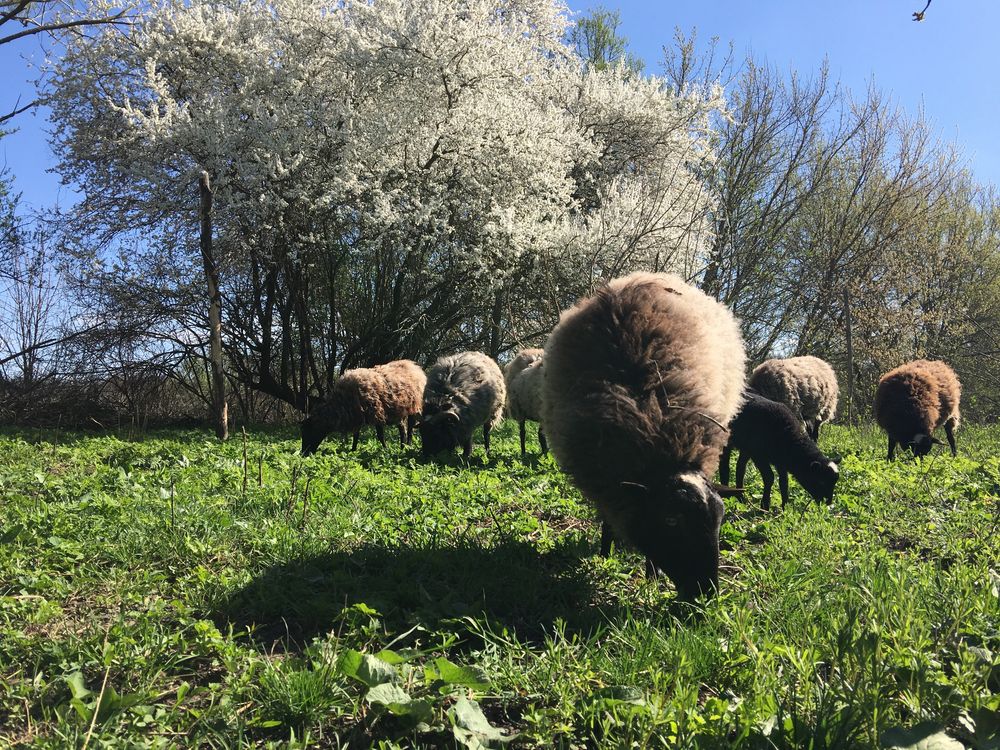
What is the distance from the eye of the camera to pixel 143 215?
1280 centimetres

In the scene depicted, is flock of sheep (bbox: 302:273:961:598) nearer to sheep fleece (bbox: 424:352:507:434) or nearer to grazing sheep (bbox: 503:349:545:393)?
sheep fleece (bbox: 424:352:507:434)

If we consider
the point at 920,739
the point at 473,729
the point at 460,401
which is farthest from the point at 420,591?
the point at 460,401

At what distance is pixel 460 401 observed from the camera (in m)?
9.64

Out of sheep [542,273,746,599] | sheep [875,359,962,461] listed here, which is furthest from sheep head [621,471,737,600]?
sheep [875,359,962,461]

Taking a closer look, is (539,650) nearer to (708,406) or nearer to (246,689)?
(246,689)

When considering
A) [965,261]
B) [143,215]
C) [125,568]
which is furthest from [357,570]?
[965,261]

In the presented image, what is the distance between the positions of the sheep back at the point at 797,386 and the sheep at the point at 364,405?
19.4 feet

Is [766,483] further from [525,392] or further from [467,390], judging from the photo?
[467,390]

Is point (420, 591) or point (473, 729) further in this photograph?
point (420, 591)

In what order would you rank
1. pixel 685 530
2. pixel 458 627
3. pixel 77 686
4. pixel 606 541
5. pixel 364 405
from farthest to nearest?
pixel 364 405, pixel 606 541, pixel 685 530, pixel 458 627, pixel 77 686

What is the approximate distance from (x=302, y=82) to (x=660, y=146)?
387 inches

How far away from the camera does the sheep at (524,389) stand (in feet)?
32.3

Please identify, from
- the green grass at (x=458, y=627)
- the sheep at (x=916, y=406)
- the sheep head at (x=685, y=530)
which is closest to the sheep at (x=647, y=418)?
the sheep head at (x=685, y=530)

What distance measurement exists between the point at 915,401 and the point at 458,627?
9.12m
